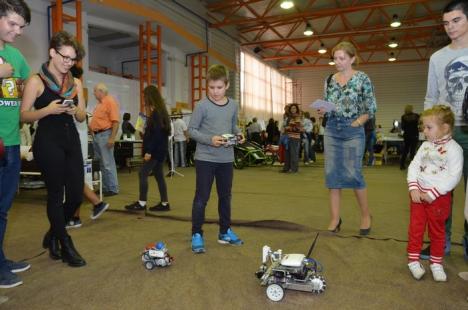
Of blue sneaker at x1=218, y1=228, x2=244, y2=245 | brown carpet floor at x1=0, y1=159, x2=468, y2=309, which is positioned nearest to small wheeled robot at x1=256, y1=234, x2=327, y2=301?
brown carpet floor at x1=0, y1=159, x2=468, y2=309

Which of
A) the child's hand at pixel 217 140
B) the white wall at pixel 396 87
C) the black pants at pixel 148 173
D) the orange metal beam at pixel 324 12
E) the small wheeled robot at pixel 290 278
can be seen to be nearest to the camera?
the small wheeled robot at pixel 290 278

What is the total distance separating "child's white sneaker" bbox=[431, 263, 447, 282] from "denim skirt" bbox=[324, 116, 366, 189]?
0.97 meters

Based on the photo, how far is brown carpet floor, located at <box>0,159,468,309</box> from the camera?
2.06 meters

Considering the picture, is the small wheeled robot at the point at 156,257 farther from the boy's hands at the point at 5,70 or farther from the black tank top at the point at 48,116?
the boy's hands at the point at 5,70

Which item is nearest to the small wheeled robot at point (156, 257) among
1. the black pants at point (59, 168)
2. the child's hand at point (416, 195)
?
the black pants at point (59, 168)

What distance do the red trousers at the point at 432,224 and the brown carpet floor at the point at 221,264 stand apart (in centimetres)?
15

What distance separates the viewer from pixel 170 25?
12.0m

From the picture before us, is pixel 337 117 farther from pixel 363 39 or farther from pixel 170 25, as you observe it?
pixel 363 39

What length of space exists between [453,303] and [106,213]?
3.55 metres

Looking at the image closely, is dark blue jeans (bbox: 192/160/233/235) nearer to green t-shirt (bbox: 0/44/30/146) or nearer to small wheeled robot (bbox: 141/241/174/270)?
small wheeled robot (bbox: 141/241/174/270)

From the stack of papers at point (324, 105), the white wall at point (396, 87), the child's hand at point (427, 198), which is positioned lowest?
the child's hand at point (427, 198)

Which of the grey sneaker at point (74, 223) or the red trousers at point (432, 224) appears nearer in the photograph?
the red trousers at point (432, 224)

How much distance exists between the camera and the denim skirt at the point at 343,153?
10.5 ft

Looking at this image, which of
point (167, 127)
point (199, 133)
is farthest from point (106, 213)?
point (199, 133)
